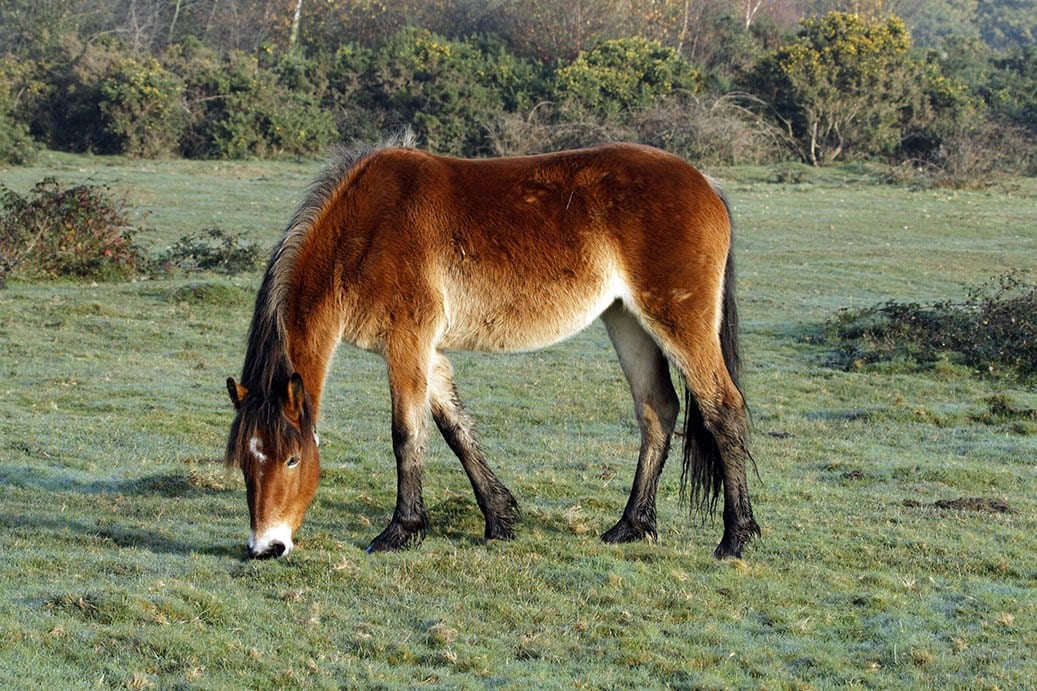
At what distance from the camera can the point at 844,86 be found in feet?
113

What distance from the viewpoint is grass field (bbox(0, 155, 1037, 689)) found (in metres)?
5.13

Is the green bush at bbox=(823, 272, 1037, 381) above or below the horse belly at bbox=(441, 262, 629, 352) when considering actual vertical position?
below

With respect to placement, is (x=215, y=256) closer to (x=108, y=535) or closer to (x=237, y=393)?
(x=108, y=535)

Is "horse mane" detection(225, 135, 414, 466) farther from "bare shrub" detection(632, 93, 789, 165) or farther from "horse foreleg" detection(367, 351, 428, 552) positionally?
"bare shrub" detection(632, 93, 789, 165)

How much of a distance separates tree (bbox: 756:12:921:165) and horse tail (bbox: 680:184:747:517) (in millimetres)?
28130

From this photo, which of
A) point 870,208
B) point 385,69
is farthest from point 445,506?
point 385,69

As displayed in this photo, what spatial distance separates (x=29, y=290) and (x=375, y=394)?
644 cm

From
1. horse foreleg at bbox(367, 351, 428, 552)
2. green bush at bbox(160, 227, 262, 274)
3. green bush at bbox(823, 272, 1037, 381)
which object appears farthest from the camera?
green bush at bbox(160, 227, 262, 274)

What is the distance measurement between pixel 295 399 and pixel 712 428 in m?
2.33

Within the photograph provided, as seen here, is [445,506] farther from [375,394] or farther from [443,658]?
[375,394]

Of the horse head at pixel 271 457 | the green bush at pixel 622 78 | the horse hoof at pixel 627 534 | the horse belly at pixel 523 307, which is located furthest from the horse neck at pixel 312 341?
the green bush at pixel 622 78

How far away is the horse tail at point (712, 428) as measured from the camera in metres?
7.13

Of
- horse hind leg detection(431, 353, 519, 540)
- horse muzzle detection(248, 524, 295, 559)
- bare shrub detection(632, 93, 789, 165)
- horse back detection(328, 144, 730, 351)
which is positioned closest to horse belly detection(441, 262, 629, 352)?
horse back detection(328, 144, 730, 351)

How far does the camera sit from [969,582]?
6539 millimetres
